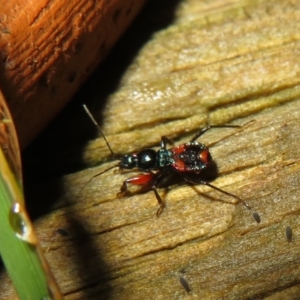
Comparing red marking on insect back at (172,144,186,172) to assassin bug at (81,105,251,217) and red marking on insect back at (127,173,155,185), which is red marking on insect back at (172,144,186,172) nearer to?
assassin bug at (81,105,251,217)

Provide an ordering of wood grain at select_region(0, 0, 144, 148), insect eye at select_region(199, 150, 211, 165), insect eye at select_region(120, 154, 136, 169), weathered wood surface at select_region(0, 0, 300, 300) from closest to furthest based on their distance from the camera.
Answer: wood grain at select_region(0, 0, 144, 148) < weathered wood surface at select_region(0, 0, 300, 300) < insect eye at select_region(199, 150, 211, 165) < insect eye at select_region(120, 154, 136, 169)

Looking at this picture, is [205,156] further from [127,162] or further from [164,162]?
[127,162]

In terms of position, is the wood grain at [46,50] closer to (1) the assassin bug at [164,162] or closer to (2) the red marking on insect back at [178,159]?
(1) the assassin bug at [164,162]

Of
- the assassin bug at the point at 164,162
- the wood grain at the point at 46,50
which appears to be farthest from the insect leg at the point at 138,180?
the wood grain at the point at 46,50

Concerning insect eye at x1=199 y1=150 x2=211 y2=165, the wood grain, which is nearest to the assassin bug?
insect eye at x1=199 y1=150 x2=211 y2=165

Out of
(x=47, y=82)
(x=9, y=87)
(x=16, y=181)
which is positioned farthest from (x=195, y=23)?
(x=16, y=181)

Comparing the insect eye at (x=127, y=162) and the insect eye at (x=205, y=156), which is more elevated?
the insect eye at (x=127, y=162)

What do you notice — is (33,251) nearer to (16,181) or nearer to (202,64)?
(16,181)
